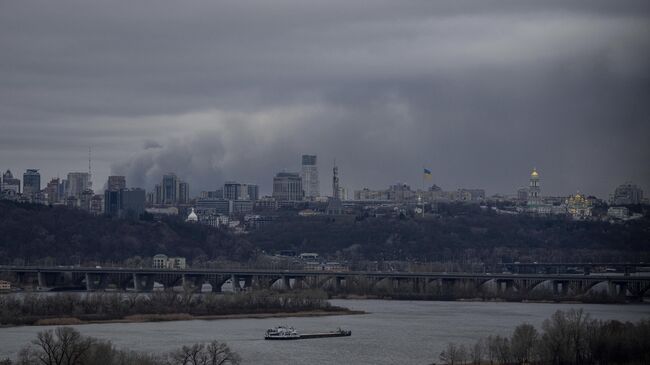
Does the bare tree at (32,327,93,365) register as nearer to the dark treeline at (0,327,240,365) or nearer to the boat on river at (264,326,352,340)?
the dark treeline at (0,327,240,365)

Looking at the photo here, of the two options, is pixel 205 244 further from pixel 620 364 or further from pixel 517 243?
pixel 620 364

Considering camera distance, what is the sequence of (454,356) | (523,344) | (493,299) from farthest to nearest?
(493,299) < (523,344) < (454,356)

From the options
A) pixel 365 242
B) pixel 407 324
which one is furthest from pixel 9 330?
pixel 365 242

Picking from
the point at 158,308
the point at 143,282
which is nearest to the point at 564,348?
the point at 158,308

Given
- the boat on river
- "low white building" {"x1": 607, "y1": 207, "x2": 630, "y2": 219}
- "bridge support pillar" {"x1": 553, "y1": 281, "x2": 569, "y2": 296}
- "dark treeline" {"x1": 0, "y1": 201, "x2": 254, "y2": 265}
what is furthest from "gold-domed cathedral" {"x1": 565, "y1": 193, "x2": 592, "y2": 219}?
the boat on river

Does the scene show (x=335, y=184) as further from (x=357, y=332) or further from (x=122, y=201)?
(x=357, y=332)
